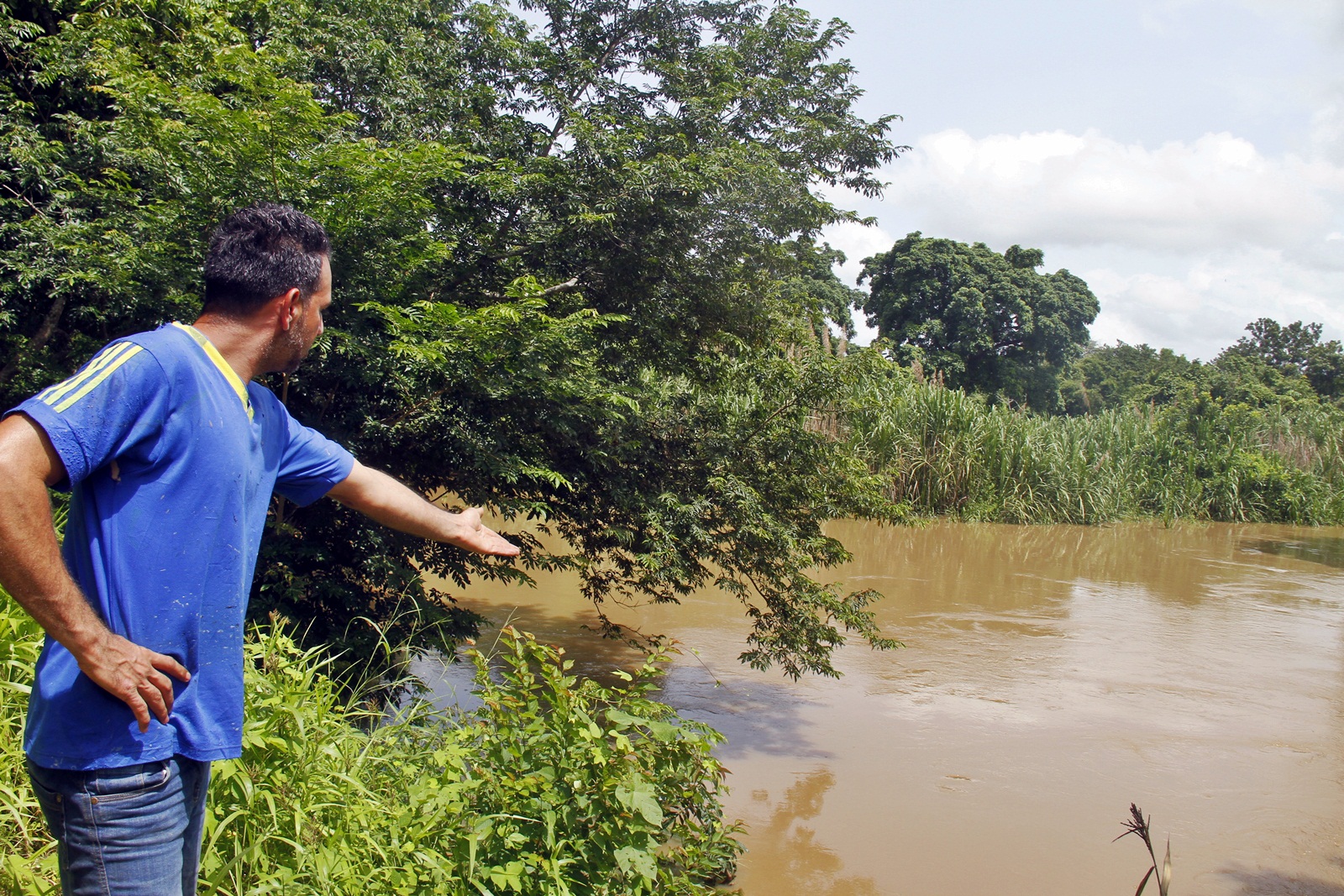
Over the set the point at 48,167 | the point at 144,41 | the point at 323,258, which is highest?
the point at 144,41

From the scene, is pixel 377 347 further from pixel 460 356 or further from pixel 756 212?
pixel 756 212

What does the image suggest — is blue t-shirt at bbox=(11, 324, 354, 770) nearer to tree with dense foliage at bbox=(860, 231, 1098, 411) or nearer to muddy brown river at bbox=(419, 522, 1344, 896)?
muddy brown river at bbox=(419, 522, 1344, 896)

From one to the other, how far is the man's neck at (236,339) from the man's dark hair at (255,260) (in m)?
0.02

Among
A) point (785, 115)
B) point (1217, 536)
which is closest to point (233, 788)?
point (785, 115)

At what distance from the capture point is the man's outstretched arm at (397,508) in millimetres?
2057

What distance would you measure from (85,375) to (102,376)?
2cm

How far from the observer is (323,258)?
6.02ft


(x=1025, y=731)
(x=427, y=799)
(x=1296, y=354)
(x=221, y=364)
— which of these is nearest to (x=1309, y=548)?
(x=1025, y=731)

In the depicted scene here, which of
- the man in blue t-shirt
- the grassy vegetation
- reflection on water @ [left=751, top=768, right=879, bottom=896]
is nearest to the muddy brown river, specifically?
reflection on water @ [left=751, top=768, right=879, bottom=896]

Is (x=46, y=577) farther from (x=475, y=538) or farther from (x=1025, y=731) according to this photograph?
(x=1025, y=731)

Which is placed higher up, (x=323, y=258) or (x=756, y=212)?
(x=756, y=212)

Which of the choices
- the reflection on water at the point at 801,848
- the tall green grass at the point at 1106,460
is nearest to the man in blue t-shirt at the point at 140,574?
the reflection on water at the point at 801,848

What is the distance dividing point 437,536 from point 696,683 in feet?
19.2

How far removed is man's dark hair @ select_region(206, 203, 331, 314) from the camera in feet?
5.64
